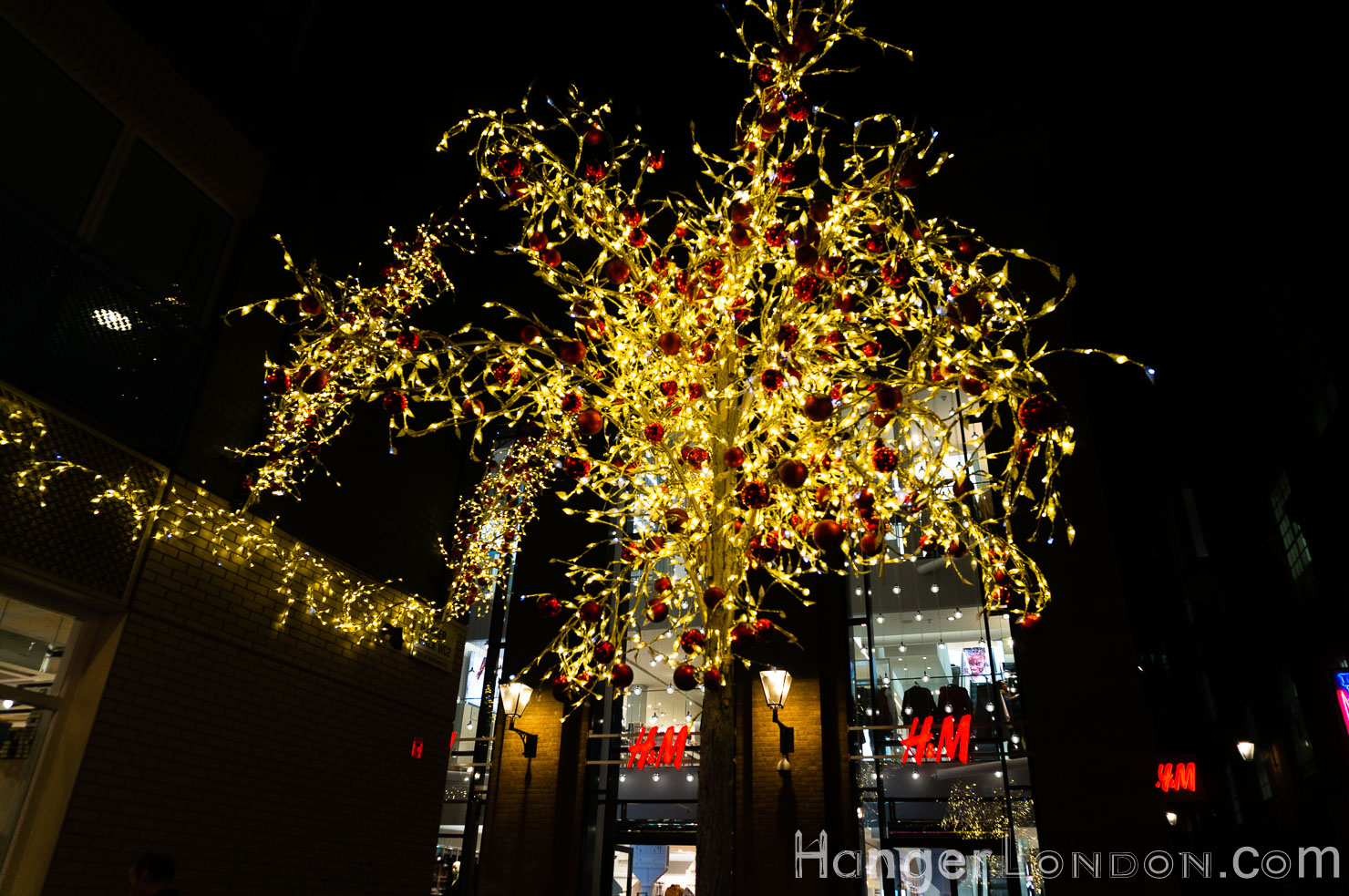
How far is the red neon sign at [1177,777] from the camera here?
10.5 m

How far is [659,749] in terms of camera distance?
10.8m

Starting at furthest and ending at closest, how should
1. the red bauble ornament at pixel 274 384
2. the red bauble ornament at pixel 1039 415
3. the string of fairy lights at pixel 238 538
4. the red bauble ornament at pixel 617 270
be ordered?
the red bauble ornament at pixel 274 384 → the string of fairy lights at pixel 238 538 → the red bauble ornament at pixel 617 270 → the red bauble ornament at pixel 1039 415

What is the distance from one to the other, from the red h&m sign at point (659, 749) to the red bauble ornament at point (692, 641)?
7.26 m

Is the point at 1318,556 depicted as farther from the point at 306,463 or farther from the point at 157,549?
the point at 157,549

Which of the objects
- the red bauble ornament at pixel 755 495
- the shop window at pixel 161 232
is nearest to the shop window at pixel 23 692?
the shop window at pixel 161 232

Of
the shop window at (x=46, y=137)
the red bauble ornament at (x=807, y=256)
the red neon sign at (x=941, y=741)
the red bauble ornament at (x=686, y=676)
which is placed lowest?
the red bauble ornament at (x=686, y=676)

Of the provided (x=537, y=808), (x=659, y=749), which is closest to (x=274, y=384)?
(x=659, y=749)

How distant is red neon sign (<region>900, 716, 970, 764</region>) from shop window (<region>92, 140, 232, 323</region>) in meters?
9.27

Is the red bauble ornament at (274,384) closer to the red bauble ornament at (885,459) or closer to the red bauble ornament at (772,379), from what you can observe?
the red bauble ornament at (772,379)

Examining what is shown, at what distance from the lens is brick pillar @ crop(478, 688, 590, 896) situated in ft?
35.6

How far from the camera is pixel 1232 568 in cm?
2006

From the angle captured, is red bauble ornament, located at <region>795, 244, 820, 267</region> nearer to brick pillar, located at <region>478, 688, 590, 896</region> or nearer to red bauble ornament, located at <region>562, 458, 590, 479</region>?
red bauble ornament, located at <region>562, 458, 590, 479</region>

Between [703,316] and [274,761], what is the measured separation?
14.9 ft

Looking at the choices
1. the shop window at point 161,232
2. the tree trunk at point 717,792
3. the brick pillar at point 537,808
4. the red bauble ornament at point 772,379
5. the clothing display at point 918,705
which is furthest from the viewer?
the brick pillar at point 537,808
